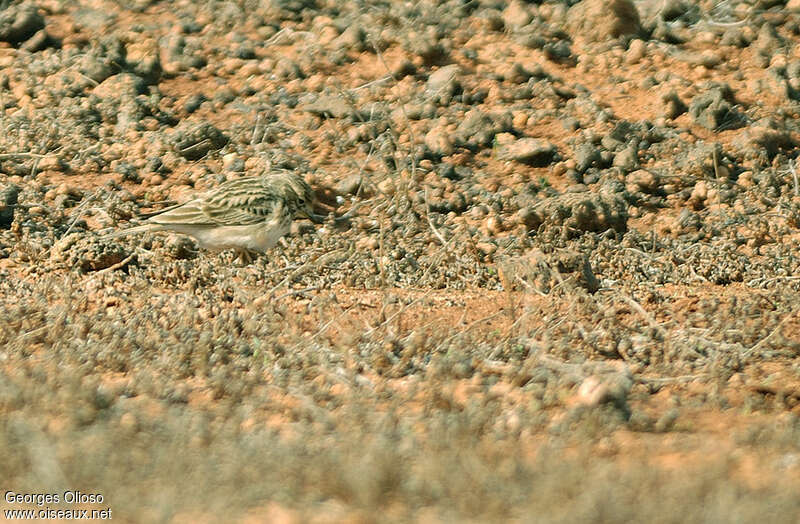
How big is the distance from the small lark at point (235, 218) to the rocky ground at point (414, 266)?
0.20 m

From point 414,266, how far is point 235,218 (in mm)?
1156

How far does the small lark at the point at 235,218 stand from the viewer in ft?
22.8

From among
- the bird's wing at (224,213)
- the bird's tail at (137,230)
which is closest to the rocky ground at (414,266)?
the bird's tail at (137,230)

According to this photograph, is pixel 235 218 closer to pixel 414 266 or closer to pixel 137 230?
pixel 137 230

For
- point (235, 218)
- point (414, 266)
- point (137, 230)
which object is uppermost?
point (235, 218)

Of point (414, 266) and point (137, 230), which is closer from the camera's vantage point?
point (137, 230)

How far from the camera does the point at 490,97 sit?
9.03 metres

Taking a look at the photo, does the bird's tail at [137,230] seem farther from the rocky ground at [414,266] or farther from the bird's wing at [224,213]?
the rocky ground at [414,266]

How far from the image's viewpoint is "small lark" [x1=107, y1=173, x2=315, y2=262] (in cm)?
695

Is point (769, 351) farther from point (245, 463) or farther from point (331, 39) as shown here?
point (331, 39)

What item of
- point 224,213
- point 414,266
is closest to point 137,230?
point 224,213

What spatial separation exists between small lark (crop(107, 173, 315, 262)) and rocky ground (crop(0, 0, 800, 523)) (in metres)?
0.20

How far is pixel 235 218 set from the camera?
6.95m

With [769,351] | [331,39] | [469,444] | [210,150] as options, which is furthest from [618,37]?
[469,444]
